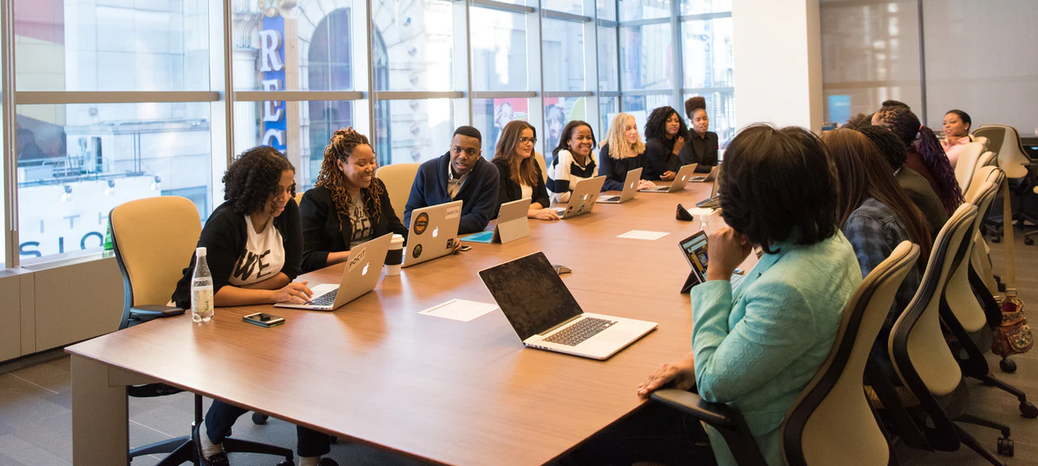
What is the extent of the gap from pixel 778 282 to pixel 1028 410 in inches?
91.6

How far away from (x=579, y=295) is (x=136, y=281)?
1545 mm

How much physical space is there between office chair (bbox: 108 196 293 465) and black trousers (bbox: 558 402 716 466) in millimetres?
1077

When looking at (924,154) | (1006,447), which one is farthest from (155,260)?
(924,154)

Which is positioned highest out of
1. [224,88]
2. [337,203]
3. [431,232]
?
[224,88]

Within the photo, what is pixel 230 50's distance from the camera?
521 cm

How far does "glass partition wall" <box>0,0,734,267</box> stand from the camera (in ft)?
14.5

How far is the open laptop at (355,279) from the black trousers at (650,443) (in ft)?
2.80

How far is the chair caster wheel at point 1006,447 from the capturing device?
2.82 m

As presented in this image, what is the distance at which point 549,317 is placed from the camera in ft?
7.33

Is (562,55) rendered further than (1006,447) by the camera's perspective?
Yes

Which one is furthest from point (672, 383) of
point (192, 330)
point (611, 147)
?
point (611, 147)

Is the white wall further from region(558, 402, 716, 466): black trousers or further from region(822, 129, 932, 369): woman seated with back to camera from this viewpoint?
region(822, 129, 932, 369): woman seated with back to camera

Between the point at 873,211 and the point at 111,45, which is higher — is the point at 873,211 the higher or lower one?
the lower one

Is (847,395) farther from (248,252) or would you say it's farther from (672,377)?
(248,252)
